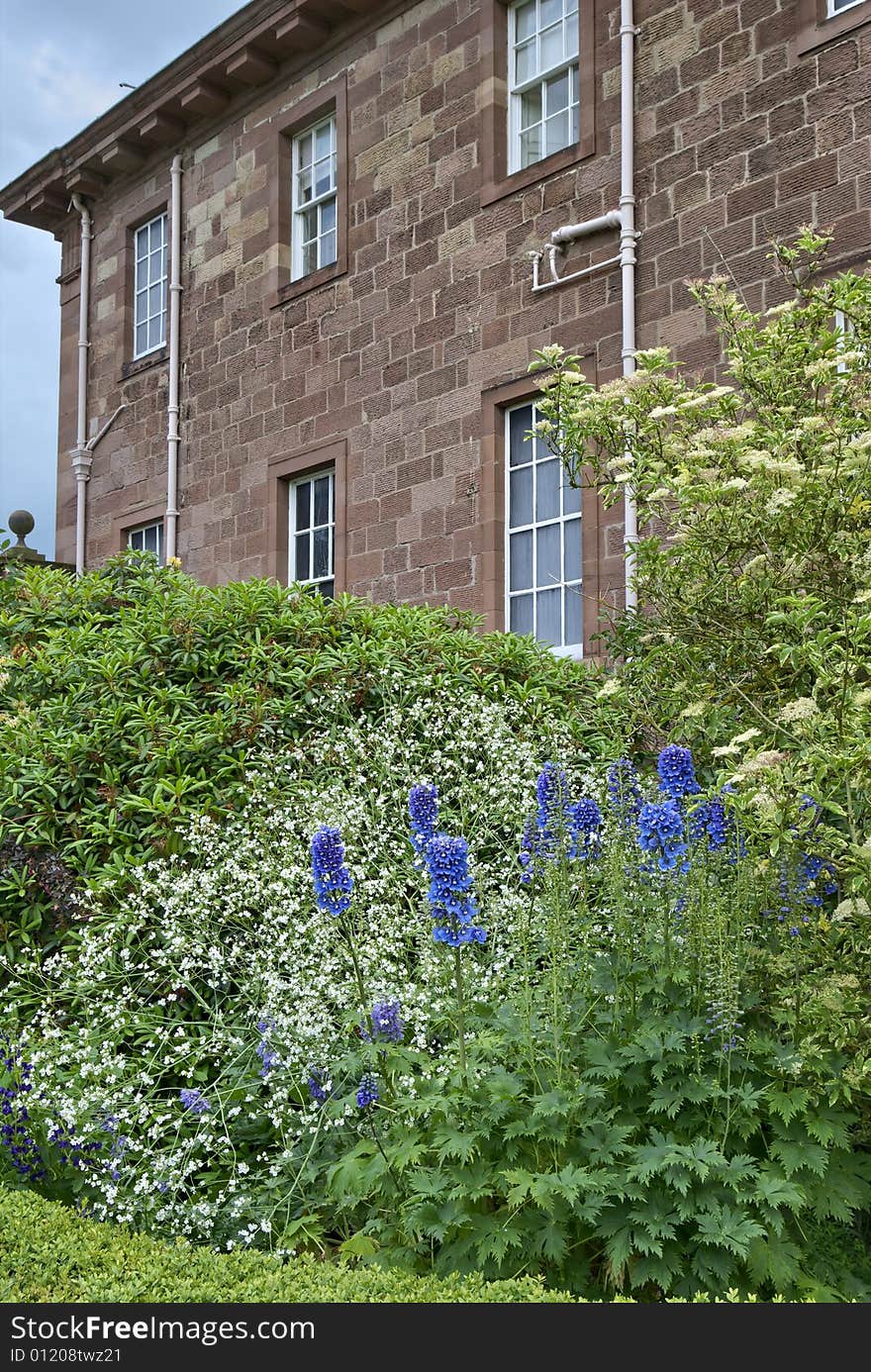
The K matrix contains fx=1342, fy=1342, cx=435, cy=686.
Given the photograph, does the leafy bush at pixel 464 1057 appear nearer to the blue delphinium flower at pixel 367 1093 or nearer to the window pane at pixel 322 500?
the blue delphinium flower at pixel 367 1093

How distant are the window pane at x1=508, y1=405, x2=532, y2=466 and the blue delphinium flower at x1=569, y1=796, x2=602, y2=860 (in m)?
6.12

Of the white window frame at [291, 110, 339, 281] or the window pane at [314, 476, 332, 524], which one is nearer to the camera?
the window pane at [314, 476, 332, 524]

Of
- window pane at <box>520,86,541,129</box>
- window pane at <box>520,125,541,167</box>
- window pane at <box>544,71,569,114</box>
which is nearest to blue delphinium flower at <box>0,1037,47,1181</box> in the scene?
window pane at <box>520,125,541,167</box>

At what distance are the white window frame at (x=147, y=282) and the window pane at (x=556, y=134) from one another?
5468mm

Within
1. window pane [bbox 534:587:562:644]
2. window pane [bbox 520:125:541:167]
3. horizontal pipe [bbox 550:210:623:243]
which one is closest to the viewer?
horizontal pipe [bbox 550:210:623:243]

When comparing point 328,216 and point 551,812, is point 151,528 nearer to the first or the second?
point 328,216

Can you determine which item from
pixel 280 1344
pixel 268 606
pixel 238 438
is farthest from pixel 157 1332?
pixel 238 438

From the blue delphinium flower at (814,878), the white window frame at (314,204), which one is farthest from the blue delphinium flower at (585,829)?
the white window frame at (314,204)

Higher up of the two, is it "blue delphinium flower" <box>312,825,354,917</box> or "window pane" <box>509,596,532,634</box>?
"window pane" <box>509,596,532,634</box>

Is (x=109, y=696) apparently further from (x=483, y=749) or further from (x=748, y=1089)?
(x=748, y=1089)

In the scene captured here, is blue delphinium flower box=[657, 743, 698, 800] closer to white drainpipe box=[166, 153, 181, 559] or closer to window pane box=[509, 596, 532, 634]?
window pane box=[509, 596, 532, 634]

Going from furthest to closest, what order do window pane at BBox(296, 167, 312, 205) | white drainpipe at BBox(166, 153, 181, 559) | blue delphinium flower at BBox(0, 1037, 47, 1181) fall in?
1. white drainpipe at BBox(166, 153, 181, 559)
2. window pane at BBox(296, 167, 312, 205)
3. blue delphinium flower at BBox(0, 1037, 47, 1181)

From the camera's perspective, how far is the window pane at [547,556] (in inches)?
377

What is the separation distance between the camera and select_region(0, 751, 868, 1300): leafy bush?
3.15 metres
